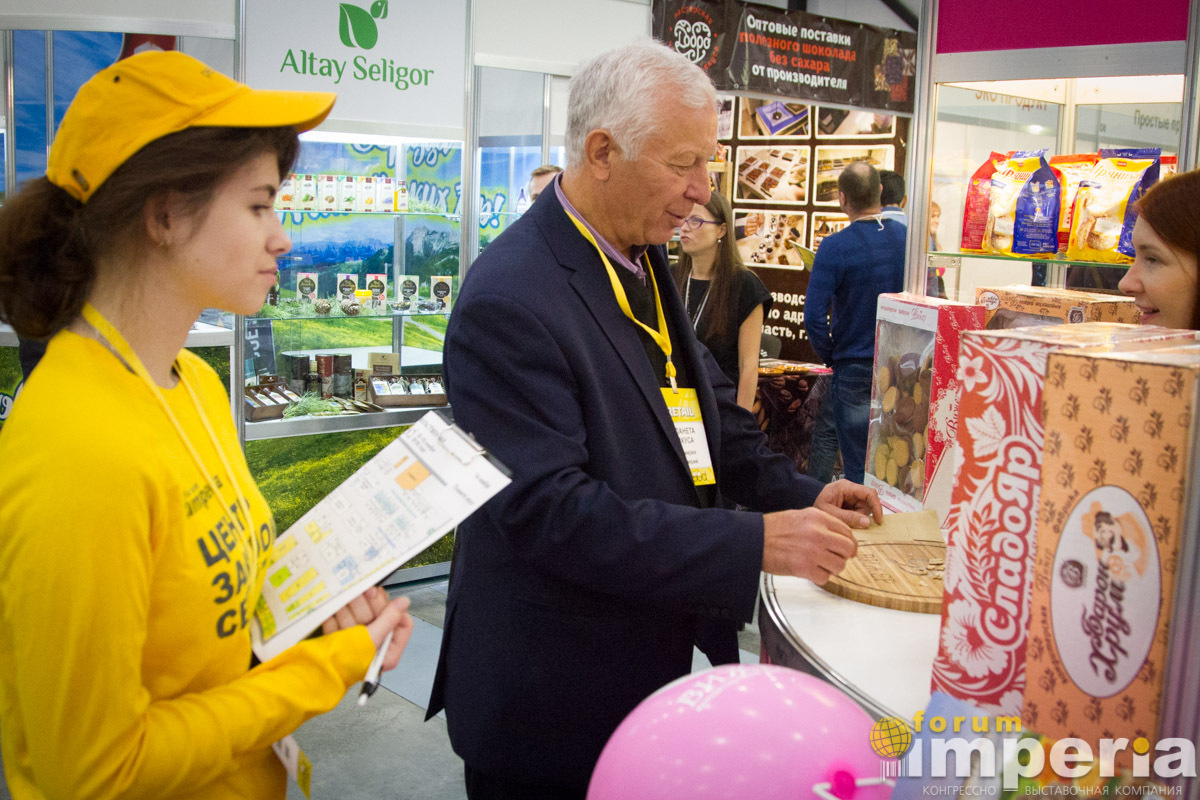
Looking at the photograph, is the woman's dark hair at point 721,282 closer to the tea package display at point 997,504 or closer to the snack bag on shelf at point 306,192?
the snack bag on shelf at point 306,192

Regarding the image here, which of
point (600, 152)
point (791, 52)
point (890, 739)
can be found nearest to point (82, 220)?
point (600, 152)

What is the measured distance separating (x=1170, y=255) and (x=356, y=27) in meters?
3.63

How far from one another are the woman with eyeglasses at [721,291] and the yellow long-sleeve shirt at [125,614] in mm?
3622

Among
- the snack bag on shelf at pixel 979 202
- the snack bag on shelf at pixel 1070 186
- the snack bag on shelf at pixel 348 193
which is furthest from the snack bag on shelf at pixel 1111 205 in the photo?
the snack bag on shelf at pixel 348 193

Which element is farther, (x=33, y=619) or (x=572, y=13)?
(x=572, y=13)

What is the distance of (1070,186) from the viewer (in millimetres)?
2701

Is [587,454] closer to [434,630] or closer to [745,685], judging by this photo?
[745,685]

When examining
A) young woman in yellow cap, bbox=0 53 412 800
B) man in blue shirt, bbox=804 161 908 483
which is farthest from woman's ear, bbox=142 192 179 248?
man in blue shirt, bbox=804 161 908 483

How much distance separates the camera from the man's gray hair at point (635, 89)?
1641 millimetres

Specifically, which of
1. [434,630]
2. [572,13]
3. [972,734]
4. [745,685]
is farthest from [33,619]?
[572,13]

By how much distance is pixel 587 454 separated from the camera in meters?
1.52

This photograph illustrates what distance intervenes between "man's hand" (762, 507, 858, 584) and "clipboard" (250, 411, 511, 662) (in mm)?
498

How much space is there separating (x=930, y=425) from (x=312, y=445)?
11.3ft

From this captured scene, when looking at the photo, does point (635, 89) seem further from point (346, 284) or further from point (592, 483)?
point (346, 284)
